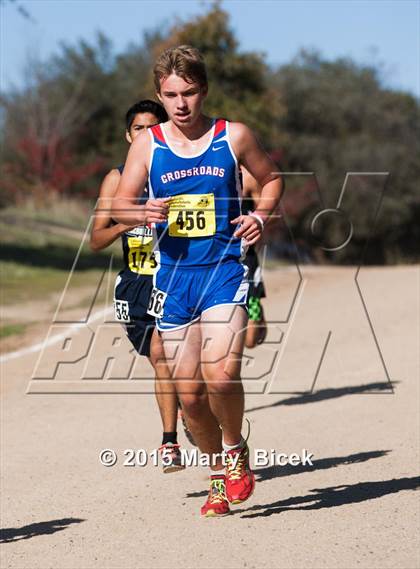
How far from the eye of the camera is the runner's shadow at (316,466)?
7.43 meters

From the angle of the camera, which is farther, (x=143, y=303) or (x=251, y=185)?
(x=251, y=185)

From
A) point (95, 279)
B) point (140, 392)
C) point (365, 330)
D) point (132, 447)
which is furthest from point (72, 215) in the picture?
point (132, 447)

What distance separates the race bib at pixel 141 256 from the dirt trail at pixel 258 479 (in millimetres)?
1338

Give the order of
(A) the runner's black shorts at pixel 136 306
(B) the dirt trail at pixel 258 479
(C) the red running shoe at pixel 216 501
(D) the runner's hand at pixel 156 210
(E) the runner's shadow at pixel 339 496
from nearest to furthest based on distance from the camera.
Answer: (B) the dirt trail at pixel 258 479 < (D) the runner's hand at pixel 156 210 < (C) the red running shoe at pixel 216 501 < (E) the runner's shadow at pixel 339 496 < (A) the runner's black shorts at pixel 136 306

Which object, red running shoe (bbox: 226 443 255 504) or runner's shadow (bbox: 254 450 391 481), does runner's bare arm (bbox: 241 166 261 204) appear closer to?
runner's shadow (bbox: 254 450 391 481)

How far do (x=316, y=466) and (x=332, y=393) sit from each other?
2.99 m

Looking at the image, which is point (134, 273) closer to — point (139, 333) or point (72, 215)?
point (139, 333)

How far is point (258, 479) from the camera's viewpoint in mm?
7316

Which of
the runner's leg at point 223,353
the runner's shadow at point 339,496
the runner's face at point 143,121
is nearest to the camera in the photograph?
the runner's leg at point 223,353

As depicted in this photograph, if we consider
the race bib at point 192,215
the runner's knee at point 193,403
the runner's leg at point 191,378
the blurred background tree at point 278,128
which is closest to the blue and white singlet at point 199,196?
the race bib at point 192,215

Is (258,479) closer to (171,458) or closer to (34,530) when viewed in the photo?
(171,458)

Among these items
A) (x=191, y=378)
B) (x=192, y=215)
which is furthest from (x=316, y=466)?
(x=192, y=215)

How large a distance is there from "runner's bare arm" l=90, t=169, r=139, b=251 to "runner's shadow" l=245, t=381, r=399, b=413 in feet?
10.2

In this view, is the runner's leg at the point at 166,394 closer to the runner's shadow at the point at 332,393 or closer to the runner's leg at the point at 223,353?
the runner's leg at the point at 223,353
